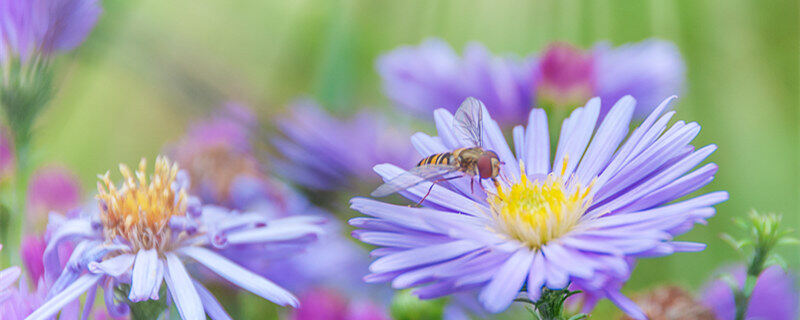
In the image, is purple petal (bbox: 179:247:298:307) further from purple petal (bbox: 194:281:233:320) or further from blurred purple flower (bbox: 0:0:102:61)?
blurred purple flower (bbox: 0:0:102:61)

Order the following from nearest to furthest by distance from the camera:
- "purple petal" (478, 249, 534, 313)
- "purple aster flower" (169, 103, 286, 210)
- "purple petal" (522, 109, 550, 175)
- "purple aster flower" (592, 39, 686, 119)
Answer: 1. "purple petal" (478, 249, 534, 313)
2. "purple petal" (522, 109, 550, 175)
3. "purple aster flower" (169, 103, 286, 210)
4. "purple aster flower" (592, 39, 686, 119)

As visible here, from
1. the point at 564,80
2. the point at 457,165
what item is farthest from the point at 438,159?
the point at 564,80

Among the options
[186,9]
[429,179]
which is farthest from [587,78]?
[186,9]

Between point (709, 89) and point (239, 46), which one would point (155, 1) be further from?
point (709, 89)

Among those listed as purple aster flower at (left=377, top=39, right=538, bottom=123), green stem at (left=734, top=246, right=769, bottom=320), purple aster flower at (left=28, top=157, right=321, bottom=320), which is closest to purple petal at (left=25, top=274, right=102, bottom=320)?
purple aster flower at (left=28, top=157, right=321, bottom=320)

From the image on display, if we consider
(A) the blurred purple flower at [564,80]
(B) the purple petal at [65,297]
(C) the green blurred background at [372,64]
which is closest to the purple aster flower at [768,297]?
(C) the green blurred background at [372,64]

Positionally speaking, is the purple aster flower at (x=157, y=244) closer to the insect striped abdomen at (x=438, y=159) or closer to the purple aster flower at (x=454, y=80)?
the insect striped abdomen at (x=438, y=159)
